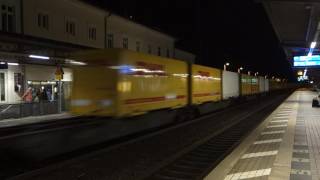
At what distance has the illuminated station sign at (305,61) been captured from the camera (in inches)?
1889

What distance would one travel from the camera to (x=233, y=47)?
409 feet

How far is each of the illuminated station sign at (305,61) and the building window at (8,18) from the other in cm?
3092

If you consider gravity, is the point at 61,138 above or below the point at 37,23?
below

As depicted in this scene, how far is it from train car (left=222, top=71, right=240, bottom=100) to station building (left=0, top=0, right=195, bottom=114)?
977 centimetres

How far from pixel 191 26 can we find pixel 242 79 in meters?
56.4

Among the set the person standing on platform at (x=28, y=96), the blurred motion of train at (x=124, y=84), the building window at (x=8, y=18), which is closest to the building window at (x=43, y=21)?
the building window at (x=8, y=18)

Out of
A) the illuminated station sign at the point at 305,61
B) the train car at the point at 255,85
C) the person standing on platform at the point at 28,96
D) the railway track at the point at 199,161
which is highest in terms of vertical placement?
the illuminated station sign at the point at 305,61

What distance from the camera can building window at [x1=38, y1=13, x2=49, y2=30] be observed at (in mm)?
29828

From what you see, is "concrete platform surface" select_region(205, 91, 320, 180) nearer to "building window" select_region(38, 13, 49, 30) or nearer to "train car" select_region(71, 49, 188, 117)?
"train car" select_region(71, 49, 188, 117)

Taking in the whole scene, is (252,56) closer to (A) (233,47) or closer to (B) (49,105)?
(A) (233,47)

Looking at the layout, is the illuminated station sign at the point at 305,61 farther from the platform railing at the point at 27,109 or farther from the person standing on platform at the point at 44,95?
the platform railing at the point at 27,109

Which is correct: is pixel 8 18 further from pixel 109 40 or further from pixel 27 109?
pixel 109 40

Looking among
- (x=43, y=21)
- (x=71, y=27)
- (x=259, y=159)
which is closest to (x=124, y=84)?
(x=259, y=159)

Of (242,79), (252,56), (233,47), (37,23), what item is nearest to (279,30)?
(242,79)
